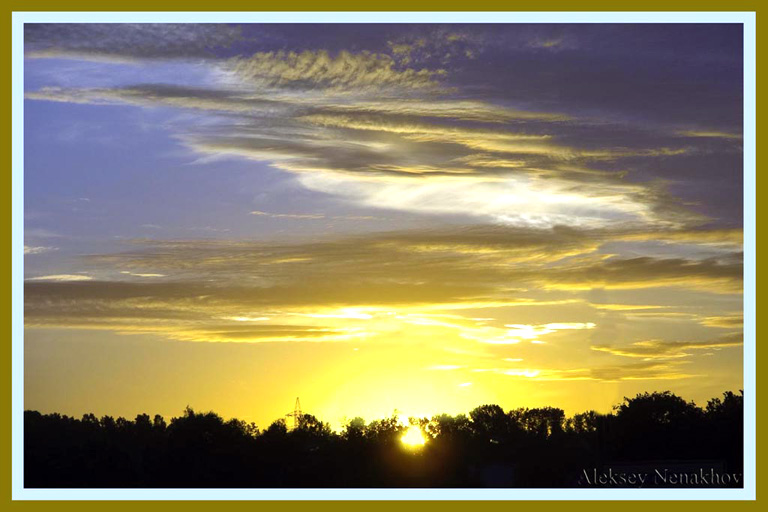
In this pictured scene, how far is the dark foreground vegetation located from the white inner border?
6523mm

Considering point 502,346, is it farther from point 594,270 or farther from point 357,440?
point 357,440

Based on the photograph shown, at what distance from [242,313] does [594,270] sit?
737 cm

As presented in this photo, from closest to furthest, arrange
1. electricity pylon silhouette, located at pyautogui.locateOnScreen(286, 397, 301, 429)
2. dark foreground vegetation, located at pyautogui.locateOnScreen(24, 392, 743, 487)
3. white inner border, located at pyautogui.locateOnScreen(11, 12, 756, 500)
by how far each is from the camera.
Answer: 1. white inner border, located at pyautogui.locateOnScreen(11, 12, 756, 500)
2. electricity pylon silhouette, located at pyautogui.locateOnScreen(286, 397, 301, 429)
3. dark foreground vegetation, located at pyautogui.locateOnScreen(24, 392, 743, 487)

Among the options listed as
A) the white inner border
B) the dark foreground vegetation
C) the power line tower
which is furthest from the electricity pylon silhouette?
the white inner border

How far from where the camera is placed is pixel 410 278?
2366cm

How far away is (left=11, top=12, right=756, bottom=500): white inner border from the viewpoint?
17016 mm

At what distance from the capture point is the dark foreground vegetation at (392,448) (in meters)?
25.5

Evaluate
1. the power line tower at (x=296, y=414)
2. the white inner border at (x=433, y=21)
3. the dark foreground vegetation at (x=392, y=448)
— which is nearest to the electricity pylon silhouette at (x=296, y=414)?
the power line tower at (x=296, y=414)

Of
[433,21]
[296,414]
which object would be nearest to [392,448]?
[296,414]

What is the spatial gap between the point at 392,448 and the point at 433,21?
14336 mm

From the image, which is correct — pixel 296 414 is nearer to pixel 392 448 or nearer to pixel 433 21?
pixel 392 448

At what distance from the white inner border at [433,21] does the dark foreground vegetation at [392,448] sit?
257 inches

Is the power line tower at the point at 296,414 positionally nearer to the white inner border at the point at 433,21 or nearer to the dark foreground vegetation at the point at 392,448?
the dark foreground vegetation at the point at 392,448

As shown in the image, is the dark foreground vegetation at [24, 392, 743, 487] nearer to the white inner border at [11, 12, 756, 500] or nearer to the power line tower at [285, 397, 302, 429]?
the power line tower at [285, 397, 302, 429]
